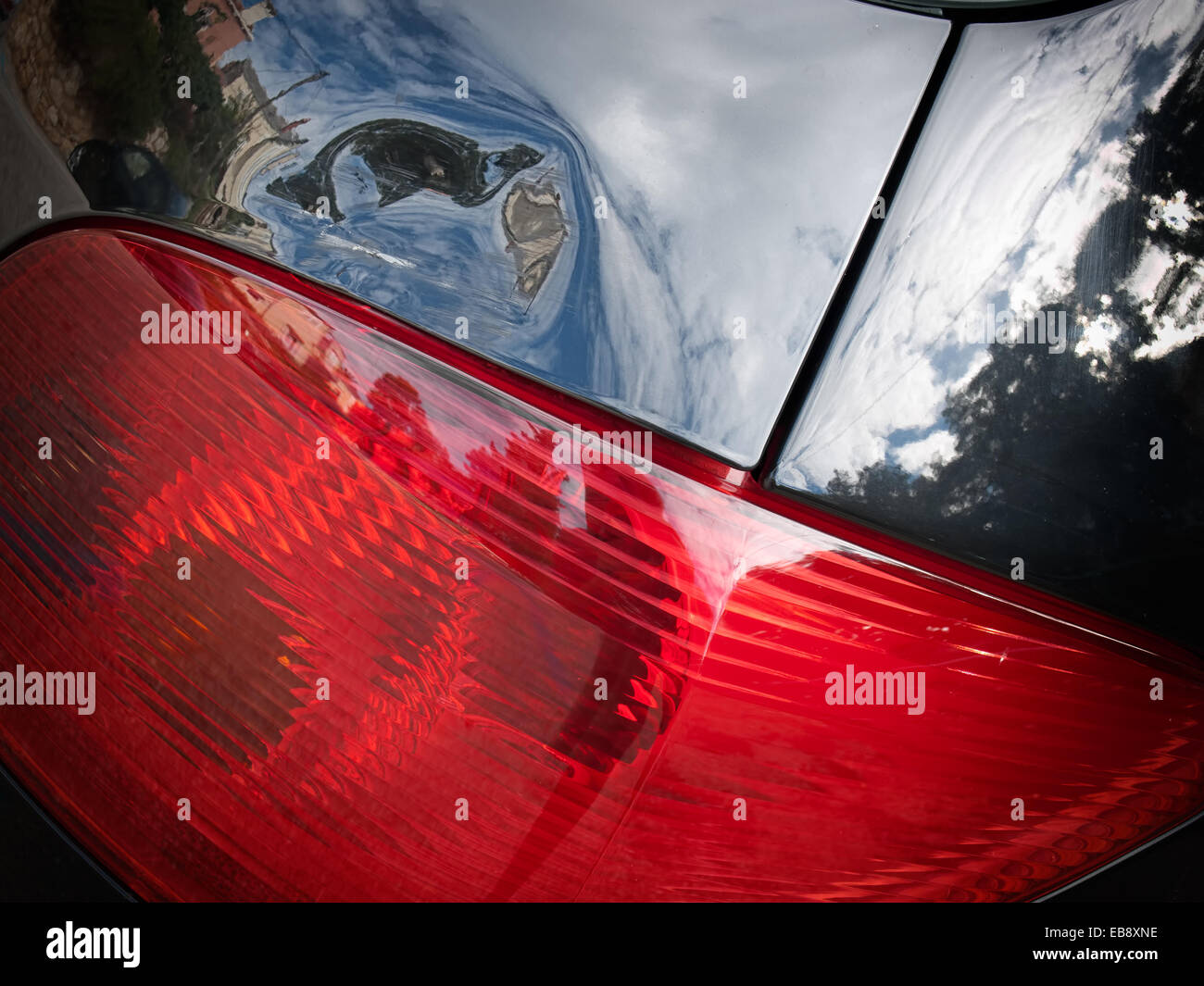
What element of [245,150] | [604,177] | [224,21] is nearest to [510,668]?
[604,177]

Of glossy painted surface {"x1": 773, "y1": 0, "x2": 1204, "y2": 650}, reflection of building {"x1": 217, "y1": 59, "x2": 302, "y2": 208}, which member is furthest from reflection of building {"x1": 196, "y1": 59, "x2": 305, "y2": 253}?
glossy painted surface {"x1": 773, "y1": 0, "x2": 1204, "y2": 650}

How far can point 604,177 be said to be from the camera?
0.81 metres

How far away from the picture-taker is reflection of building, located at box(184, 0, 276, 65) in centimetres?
88

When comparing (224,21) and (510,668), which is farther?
(224,21)

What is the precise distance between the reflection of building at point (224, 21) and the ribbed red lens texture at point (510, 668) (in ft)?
0.86

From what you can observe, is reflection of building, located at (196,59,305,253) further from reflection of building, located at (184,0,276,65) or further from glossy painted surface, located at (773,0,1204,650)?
glossy painted surface, located at (773,0,1204,650)

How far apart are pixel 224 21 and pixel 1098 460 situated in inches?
41.7

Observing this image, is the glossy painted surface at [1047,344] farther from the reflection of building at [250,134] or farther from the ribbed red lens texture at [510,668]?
the reflection of building at [250,134]

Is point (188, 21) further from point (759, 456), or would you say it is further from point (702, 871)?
point (702, 871)

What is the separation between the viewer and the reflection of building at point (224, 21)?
0.88 meters

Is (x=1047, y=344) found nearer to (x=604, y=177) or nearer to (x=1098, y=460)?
(x=1098, y=460)

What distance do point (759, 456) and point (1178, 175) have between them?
0.52 metres

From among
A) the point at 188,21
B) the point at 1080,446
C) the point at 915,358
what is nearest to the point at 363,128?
the point at 188,21

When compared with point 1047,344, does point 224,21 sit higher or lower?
higher
